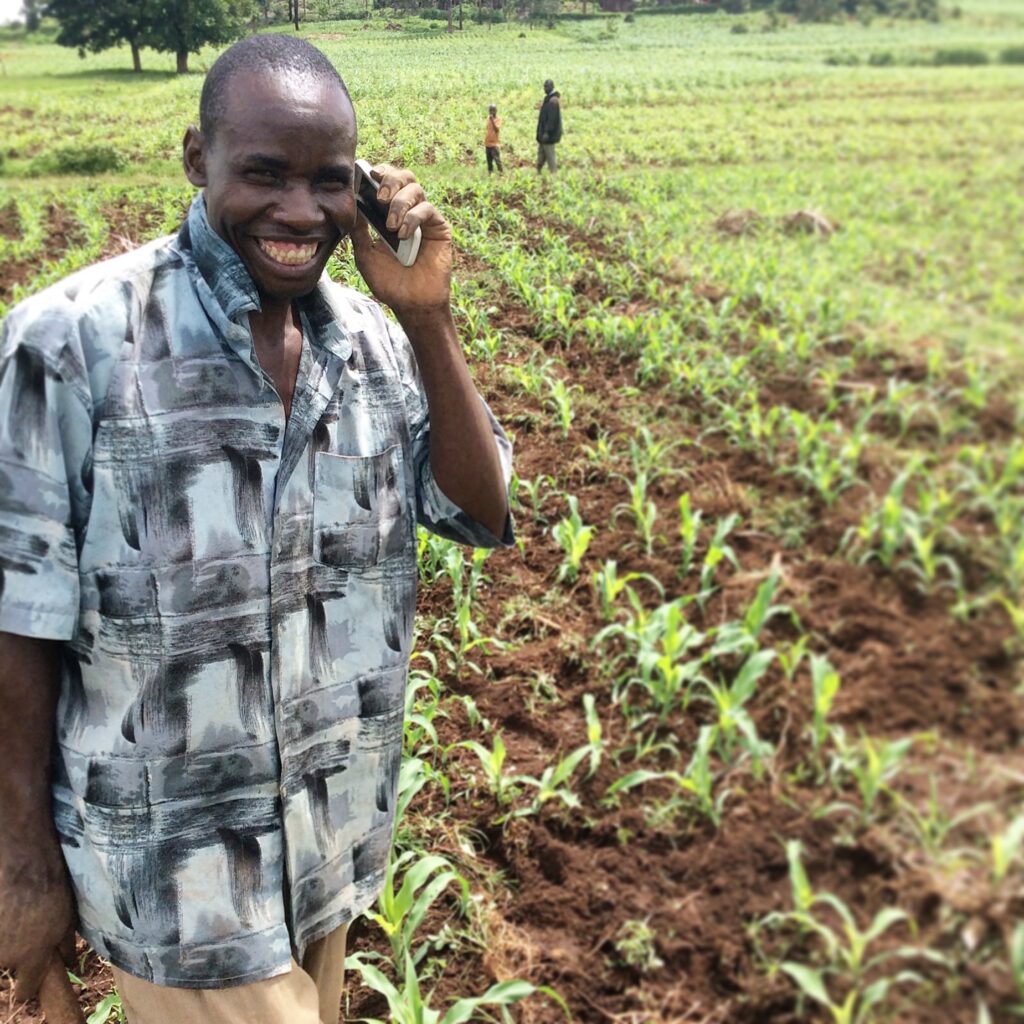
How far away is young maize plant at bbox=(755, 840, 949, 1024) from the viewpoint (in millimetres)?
694

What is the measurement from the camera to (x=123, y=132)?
3209 millimetres

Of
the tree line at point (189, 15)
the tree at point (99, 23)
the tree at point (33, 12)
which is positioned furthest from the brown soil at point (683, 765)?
the tree at point (33, 12)

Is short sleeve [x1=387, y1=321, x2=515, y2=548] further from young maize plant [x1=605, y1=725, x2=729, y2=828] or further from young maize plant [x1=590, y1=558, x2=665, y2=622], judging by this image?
young maize plant [x1=590, y1=558, x2=665, y2=622]

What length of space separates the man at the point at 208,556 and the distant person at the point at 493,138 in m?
0.74

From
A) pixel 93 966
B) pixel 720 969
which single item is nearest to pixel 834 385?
pixel 720 969

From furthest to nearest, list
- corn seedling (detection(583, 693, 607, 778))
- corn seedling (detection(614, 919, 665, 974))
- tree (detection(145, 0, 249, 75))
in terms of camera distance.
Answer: tree (detection(145, 0, 249, 75))
corn seedling (detection(583, 693, 607, 778))
corn seedling (detection(614, 919, 665, 974))

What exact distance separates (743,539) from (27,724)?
112cm

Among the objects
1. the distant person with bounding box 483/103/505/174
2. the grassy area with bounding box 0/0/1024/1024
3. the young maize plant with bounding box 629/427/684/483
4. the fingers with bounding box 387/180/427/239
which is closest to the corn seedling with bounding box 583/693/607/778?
the grassy area with bounding box 0/0/1024/1024

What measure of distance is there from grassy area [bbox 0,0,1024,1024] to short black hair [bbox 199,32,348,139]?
616 mm

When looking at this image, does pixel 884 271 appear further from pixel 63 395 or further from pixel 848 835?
pixel 63 395

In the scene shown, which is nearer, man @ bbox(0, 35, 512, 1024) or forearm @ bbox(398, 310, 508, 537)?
man @ bbox(0, 35, 512, 1024)

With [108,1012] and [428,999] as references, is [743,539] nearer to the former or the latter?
[428,999]

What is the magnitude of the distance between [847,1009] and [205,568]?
98cm

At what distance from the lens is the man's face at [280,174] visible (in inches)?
50.6
